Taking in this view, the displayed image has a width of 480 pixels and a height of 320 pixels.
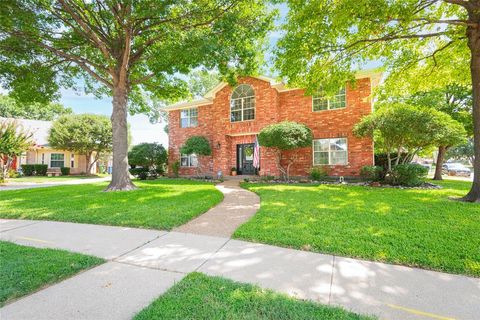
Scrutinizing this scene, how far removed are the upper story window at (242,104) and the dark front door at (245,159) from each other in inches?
80.1

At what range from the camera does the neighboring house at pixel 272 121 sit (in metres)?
13.2

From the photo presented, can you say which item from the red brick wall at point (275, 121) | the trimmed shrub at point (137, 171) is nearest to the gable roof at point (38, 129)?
the trimmed shrub at point (137, 171)

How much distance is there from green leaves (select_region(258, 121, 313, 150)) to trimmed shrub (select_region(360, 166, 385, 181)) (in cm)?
324

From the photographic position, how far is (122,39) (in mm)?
10961

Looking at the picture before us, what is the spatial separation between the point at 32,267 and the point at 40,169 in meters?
27.5

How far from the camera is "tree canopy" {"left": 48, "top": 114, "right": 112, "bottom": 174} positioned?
2264cm

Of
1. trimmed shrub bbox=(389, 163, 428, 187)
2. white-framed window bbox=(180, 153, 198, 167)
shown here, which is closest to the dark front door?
white-framed window bbox=(180, 153, 198, 167)

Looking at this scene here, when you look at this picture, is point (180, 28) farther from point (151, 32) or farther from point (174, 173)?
point (174, 173)

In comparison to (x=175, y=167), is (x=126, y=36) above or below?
above

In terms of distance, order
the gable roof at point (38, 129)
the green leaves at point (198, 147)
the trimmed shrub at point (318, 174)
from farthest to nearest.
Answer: the gable roof at point (38, 129)
the green leaves at point (198, 147)
the trimmed shrub at point (318, 174)

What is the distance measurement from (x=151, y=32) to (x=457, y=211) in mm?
13230

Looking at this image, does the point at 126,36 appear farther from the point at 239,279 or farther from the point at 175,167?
the point at 239,279

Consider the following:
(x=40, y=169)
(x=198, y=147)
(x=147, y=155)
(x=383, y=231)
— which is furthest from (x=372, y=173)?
(x=40, y=169)

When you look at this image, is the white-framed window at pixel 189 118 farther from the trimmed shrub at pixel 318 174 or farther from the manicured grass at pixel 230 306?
the manicured grass at pixel 230 306
